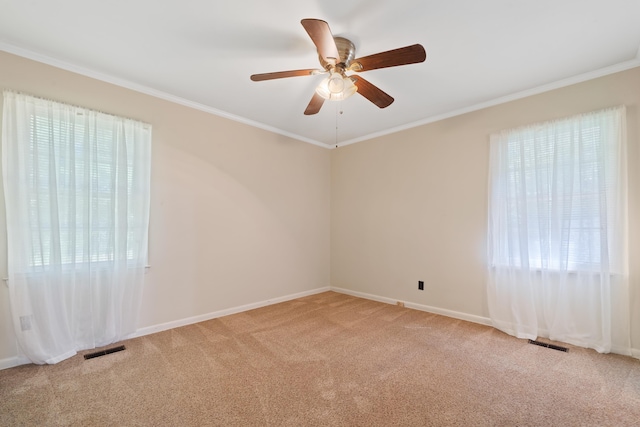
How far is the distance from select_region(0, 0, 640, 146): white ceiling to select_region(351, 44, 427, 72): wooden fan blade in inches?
12.2

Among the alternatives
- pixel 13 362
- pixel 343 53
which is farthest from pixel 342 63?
pixel 13 362

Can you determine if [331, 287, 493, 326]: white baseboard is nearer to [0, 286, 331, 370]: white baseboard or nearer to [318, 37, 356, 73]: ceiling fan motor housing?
[0, 286, 331, 370]: white baseboard

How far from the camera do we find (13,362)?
2307mm

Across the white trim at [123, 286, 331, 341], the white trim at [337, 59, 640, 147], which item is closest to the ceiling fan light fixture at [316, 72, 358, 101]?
the white trim at [337, 59, 640, 147]

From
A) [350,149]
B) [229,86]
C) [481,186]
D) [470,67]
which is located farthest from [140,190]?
[481,186]

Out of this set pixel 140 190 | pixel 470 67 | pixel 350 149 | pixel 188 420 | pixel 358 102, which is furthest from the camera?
pixel 350 149

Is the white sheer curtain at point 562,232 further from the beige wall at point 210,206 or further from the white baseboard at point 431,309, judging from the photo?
the beige wall at point 210,206

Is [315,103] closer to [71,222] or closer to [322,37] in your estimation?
[322,37]

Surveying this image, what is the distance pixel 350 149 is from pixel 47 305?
4079 millimetres

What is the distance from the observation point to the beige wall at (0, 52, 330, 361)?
2.68m

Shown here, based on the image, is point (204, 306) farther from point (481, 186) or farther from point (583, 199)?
point (583, 199)

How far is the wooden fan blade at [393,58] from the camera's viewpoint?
1798 mm

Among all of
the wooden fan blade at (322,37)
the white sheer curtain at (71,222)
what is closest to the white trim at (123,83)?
the white sheer curtain at (71,222)

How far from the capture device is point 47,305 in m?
2.37
